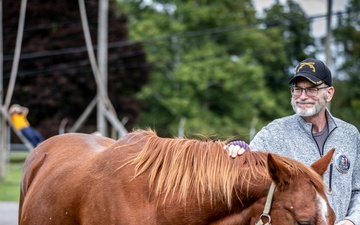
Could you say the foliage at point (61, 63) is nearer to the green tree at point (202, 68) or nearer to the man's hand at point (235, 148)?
the green tree at point (202, 68)

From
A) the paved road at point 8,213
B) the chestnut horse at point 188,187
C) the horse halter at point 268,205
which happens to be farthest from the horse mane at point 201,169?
the paved road at point 8,213

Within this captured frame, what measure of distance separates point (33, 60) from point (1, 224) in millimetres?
22010

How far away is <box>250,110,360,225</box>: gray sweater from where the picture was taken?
436 cm

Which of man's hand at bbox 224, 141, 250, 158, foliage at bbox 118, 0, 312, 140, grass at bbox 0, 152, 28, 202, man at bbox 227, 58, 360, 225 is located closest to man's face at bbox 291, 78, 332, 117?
man at bbox 227, 58, 360, 225

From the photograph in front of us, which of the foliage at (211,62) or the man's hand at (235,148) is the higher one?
the man's hand at (235,148)

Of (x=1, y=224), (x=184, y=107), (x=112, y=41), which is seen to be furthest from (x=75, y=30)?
(x=1, y=224)

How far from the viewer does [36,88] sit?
3181 cm

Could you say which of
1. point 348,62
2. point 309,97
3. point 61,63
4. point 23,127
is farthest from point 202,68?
point 309,97

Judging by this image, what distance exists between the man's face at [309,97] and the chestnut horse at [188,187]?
50 cm

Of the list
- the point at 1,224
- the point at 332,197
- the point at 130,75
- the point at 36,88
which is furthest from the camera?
the point at 130,75

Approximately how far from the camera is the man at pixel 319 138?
433 centimetres

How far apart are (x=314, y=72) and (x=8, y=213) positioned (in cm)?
928

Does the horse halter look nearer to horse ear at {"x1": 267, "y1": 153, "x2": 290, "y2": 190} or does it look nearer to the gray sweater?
horse ear at {"x1": 267, "y1": 153, "x2": 290, "y2": 190}

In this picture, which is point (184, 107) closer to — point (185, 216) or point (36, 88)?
point (36, 88)
